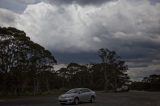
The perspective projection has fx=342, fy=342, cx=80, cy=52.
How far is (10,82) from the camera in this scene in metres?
61.7

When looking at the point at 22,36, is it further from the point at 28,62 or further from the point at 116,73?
the point at 116,73

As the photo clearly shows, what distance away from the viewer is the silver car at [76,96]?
31.7 m

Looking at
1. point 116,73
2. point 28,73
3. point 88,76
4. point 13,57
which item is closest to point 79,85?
point 88,76

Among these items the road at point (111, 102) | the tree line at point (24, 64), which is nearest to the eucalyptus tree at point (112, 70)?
the tree line at point (24, 64)

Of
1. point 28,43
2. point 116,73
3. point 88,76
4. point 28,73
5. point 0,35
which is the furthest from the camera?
point 88,76

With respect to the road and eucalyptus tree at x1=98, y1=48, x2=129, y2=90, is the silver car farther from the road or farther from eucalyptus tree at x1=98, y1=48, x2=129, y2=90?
eucalyptus tree at x1=98, y1=48, x2=129, y2=90

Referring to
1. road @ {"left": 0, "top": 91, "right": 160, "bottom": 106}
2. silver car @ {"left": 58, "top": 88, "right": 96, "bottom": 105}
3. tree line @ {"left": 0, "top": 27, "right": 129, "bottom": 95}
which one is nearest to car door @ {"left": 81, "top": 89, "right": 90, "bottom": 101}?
silver car @ {"left": 58, "top": 88, "right": 96, "bottom": 105}

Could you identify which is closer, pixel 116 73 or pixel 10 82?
pixel 10 82

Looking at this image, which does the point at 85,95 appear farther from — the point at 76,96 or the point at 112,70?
the point at 112,70

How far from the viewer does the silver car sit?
31.7 m

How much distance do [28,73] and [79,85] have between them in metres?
57.8

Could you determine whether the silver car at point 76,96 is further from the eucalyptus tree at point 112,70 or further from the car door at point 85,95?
the eucalyptus tree at point 112,70

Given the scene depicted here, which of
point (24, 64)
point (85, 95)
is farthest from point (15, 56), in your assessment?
point (85, 95)

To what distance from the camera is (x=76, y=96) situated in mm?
32219
